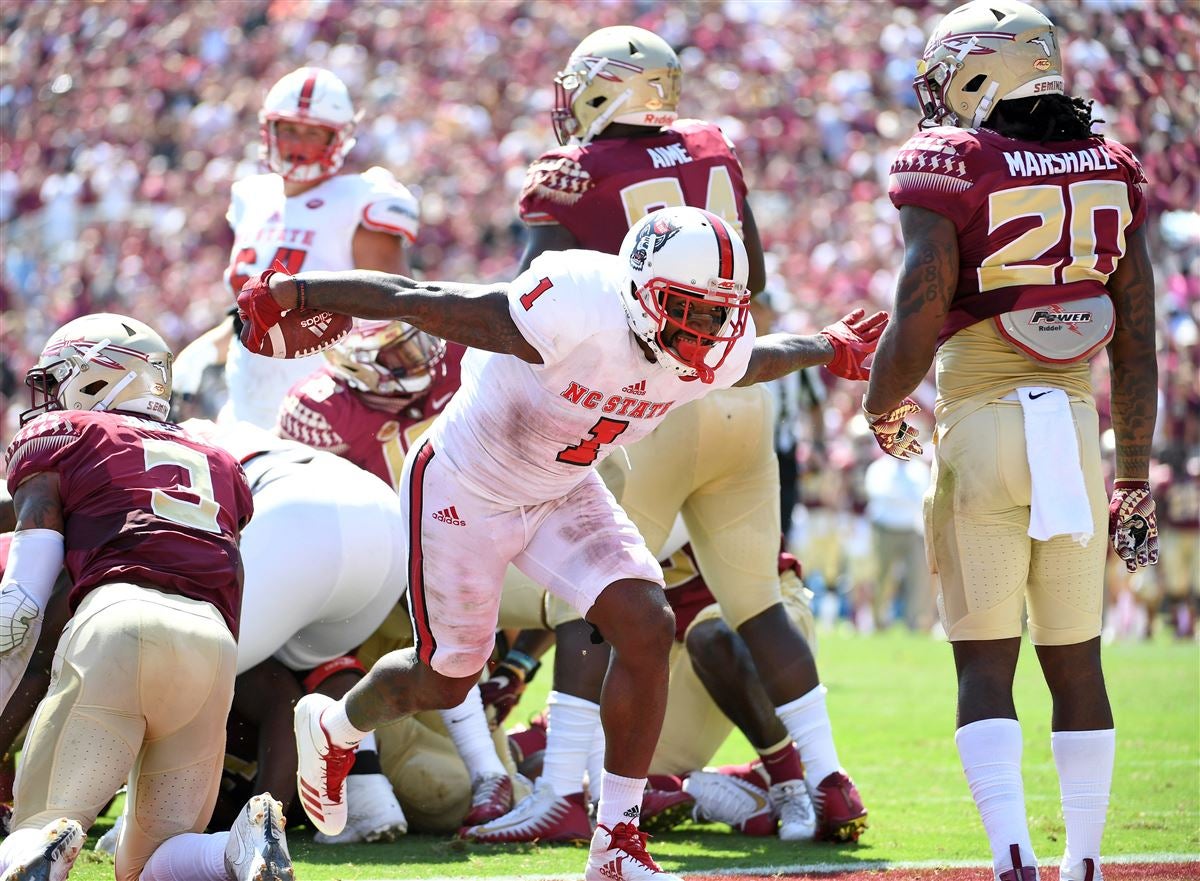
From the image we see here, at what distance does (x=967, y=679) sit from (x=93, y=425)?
7.00 ft

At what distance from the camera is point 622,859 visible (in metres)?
3.81

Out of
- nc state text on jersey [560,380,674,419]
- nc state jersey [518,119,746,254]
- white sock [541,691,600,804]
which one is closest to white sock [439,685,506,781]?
white sock [541,691,600,804]

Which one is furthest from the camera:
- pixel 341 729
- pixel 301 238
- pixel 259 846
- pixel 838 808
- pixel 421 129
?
pixel 421 129

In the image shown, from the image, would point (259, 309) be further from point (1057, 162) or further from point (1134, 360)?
point (1134, 360)

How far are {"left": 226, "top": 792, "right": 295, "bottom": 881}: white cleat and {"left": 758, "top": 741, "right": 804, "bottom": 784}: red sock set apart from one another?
6.87 ft

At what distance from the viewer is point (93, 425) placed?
12.5ft

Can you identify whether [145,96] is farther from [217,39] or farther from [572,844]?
[572,844]

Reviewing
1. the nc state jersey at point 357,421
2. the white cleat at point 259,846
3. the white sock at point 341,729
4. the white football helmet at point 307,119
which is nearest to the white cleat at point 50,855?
the white cleat at point 259,846

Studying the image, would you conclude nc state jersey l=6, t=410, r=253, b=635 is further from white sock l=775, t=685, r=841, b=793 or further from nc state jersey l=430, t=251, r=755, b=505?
white sock l=775, t=685, r=841, b=793

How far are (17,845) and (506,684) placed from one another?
2584 mm

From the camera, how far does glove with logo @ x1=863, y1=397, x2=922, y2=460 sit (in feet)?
13.5

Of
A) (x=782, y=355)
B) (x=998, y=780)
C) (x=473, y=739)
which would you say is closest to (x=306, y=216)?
(x=473, y=739)

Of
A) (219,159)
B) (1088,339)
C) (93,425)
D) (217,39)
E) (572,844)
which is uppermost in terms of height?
(217,39)

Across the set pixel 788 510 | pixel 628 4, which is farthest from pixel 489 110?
pixel 788 510
